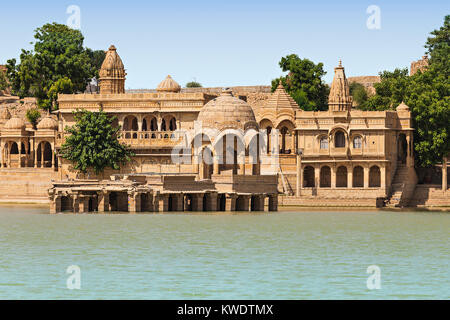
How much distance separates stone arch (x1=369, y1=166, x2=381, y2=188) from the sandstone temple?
0.22 feet

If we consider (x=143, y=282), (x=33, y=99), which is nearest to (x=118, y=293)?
(x=143, y=282)

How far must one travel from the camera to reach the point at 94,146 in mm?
79375

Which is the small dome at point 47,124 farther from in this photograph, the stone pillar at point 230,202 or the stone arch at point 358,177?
the stone arch at point 358,177

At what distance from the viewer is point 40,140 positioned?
280ft

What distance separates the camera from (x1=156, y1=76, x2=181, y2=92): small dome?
86.6 m

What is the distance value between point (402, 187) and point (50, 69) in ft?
102

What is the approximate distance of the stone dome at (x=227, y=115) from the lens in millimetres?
72438

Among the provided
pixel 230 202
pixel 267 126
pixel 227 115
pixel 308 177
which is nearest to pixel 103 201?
pixel 230 202

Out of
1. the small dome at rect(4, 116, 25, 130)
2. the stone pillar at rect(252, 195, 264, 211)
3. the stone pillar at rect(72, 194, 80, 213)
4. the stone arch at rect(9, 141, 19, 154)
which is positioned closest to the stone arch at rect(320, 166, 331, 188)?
the stone pillar at rect(252, 195, 264, 211)

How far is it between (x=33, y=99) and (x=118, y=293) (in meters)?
68.1

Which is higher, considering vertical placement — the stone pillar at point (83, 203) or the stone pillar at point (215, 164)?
the stone pillar at point (215, 164)

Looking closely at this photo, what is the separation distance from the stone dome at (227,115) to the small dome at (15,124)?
57.2 ft

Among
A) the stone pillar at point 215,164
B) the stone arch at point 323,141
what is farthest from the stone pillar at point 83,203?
the stone arch at point 323,141
